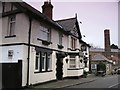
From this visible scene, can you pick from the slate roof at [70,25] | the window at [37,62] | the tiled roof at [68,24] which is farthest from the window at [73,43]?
the window at [37,62]

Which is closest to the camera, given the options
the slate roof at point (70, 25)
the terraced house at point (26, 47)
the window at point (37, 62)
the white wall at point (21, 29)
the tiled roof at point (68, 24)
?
the terraced house at point (26, 47)

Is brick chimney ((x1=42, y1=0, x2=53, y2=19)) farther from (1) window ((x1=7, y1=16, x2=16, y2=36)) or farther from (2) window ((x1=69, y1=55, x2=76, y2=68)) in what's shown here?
(1) window ((x1=7, y1=16, x2=16, y2=36))

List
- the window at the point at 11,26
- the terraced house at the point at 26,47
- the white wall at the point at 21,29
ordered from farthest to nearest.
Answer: the window at the point at 11,26
the white wall at the point at 21,29
the terraced house at the point at 26,47

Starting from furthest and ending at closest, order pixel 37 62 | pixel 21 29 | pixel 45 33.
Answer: pixel 45 33 < pixel 37 62 < pixel 21 29

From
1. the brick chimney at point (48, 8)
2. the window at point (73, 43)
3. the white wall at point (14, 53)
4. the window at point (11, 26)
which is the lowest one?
the white wall at point (14, 53)

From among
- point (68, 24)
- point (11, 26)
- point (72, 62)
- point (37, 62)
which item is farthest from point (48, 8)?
point (37, 62)

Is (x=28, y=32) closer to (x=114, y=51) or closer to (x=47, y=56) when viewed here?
(x=47, y=56)

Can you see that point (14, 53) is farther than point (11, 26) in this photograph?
No

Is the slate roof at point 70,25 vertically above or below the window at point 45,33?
above

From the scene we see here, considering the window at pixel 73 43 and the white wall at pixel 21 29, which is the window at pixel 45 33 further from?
the window at pixel 73 43

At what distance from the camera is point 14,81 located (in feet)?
51.1

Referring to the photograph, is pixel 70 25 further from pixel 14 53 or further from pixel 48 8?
pixel 14 53

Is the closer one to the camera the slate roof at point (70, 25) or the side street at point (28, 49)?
the side street at point (28, 49)

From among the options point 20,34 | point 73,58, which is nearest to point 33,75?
point 20,34
